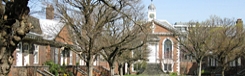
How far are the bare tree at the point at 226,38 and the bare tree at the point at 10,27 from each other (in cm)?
3764

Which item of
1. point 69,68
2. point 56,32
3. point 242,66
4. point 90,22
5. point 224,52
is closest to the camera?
point 90,22

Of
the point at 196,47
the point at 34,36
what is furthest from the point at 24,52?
the point at 196,47

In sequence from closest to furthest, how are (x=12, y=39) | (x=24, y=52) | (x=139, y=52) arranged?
(x=12, y=39) → (x=24, y=52) → (x=139, y=52)

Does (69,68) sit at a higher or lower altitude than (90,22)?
lower

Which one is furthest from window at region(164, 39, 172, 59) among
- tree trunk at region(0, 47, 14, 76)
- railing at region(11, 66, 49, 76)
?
tree trunk at region(0, 47, 14, 76)

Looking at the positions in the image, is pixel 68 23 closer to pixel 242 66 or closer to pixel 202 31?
pixel 202 31

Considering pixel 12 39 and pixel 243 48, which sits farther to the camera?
pixel 243 48

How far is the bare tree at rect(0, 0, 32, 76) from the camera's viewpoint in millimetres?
12484

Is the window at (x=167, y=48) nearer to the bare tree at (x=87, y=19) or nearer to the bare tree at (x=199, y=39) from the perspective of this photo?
the bare tree at (x=199, y=39)

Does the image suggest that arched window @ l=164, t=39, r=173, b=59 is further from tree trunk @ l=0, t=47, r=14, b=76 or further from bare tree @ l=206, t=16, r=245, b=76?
tree trunk @ l=0, t=47, r=14, b=76

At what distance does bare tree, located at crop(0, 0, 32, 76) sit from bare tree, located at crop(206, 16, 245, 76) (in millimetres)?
37641

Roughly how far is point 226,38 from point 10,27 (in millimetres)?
38608

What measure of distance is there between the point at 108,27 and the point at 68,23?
25.0ft

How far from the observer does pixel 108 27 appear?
3628 cm
